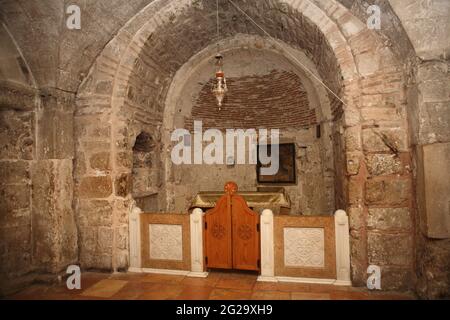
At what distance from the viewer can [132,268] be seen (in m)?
3.92

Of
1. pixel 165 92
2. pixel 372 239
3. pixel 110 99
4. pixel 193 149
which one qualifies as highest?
pixel 165 92

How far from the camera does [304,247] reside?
343 cm

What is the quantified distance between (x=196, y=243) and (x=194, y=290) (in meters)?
0.63

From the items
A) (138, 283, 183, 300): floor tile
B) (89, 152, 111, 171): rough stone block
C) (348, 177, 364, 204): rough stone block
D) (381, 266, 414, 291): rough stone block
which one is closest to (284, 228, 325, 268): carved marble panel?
(348, 177, 364, 204): rough stone block

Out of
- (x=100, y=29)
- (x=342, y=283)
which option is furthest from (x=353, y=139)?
(x=100, y=29)

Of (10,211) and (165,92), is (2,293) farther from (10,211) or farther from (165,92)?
(165,92)

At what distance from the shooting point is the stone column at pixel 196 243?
372cm

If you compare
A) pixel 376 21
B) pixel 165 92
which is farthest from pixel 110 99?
pixel 376 21

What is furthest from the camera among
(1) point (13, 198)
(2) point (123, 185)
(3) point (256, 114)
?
(3) point (256, 114)

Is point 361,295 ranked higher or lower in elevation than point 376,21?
lower

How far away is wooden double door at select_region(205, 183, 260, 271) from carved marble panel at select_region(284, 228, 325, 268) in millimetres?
395

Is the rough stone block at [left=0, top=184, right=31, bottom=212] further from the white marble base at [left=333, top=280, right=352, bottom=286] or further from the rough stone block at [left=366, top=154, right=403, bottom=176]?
the rough stone block at [left=366, top=154, right=403, bottom=176]

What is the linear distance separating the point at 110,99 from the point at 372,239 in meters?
3.90

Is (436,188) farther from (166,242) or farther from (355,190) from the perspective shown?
(166,242)
